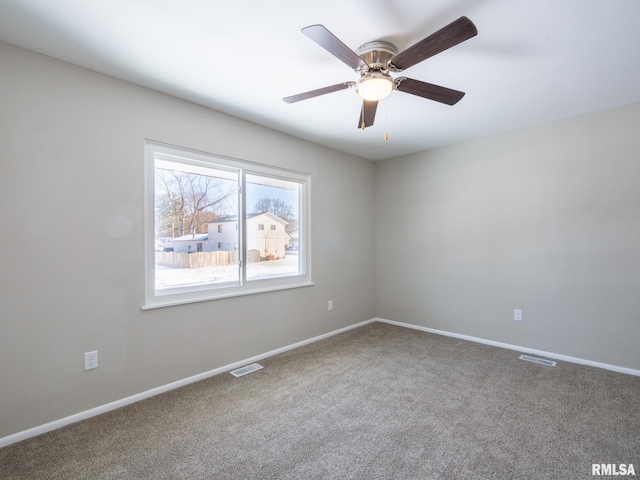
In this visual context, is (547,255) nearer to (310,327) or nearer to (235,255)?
(310,327)

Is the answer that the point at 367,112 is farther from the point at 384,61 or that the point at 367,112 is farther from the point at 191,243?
the point at 191,243

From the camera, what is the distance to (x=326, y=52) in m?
2.05

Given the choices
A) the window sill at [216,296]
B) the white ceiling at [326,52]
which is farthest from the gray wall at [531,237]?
the window sill at [216,296]

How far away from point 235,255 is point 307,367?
133 cm

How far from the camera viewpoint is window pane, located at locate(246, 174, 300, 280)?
3.35m

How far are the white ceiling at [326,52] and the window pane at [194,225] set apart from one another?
66cm

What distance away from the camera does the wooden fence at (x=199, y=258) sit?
2694 millimetres

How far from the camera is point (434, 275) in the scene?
13.7 ft

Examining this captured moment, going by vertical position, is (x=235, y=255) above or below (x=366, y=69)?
below

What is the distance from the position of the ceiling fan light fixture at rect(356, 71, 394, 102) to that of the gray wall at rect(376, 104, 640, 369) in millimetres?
2301

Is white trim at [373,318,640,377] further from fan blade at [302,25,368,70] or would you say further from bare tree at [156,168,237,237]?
fan blade at [302,25,368,70]

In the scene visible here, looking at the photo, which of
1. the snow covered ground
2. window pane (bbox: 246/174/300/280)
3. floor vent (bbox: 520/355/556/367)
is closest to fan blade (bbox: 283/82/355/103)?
window pane (bbox: 246/174/300/280)

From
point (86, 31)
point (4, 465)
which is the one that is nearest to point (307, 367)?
point (4, 465)

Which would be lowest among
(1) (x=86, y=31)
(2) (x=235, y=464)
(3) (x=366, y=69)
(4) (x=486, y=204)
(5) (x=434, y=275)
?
(2) (x=235, y=464)
